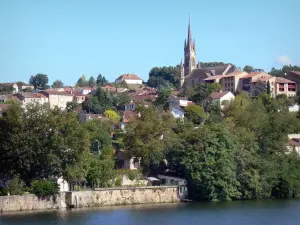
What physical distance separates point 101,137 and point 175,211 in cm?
1668

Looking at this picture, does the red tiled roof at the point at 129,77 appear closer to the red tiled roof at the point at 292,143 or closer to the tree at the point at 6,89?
the tree at the point at 6,89

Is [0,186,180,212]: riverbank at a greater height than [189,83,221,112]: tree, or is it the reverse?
[189,83,221,112]: tree

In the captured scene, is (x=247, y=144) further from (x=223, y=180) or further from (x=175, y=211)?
(x=175, y=211)

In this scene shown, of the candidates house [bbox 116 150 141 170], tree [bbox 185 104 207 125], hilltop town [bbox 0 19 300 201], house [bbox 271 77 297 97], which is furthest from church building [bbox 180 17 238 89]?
house [bbox 116 150 141 170]

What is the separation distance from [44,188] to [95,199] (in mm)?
3867

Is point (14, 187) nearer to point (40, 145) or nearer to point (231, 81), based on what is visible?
point (40, 145)

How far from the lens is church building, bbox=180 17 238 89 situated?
114 meters

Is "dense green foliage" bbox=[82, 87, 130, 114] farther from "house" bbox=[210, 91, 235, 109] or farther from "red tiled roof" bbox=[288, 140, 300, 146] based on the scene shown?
"red tiled roof" bbox=[288, 140, 300, 146]

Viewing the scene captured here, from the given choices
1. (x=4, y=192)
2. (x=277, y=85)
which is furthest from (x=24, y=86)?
(x=4, y=192)

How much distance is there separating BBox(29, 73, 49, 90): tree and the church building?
25657mm

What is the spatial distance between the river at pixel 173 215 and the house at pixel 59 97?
58195 mm

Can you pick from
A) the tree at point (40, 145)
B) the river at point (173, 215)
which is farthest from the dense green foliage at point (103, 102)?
the river at point (173, 215)

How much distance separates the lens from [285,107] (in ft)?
275

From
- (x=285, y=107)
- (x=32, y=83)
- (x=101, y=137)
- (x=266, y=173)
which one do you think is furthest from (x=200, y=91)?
(x=32, y=83)
